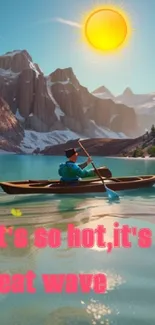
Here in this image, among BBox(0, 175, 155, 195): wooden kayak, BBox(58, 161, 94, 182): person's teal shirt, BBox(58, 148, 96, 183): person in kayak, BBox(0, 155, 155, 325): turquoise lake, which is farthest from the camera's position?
BBox(58, 161, 94, 182): person's teal shirt

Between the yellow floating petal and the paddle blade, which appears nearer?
the yellow floating petal

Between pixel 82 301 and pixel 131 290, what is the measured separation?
36.6 inches

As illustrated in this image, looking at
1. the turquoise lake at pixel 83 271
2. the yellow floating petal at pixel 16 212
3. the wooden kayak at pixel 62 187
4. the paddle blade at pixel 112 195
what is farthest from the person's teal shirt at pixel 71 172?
the turquoise lake at pixel 83 271

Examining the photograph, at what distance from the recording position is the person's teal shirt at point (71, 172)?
16422 millimetres

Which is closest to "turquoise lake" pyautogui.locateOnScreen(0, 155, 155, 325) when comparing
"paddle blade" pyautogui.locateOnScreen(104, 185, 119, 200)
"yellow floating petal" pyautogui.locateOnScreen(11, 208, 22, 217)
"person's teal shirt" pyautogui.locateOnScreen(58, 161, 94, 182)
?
"yellow floating petal" pyautogui.locateOnScreen(11, 208, 22, 217)

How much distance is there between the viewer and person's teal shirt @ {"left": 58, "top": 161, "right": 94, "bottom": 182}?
16.4 metres

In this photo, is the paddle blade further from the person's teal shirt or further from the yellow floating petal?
the yellow floating petal

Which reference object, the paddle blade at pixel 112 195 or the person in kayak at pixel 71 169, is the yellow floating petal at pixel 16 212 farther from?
the paddle blade at pixel 112 195

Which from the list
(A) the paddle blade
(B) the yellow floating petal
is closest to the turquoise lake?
(B) the yellow floating petal

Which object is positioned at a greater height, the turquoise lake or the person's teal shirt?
the person's teal shirt

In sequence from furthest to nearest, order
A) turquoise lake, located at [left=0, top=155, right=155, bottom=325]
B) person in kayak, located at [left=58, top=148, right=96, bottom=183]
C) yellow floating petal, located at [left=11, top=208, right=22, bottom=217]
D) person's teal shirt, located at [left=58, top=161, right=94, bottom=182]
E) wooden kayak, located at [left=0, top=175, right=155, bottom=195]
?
1. person's teal shirt, located at [left=58, top=161, right=94, bottom=182]
2. person in kayak, located at [left=58, top=148, right=96, bottom=183]
3. wooden kayak, located at [left=0, top=175, right=155, bottom=195]
4. yellow floating petal, located at [left=11, top=208, right=22, bottom=217]
5. turquoise lake, located at [left=0, top=155, right=155, bottom=325]

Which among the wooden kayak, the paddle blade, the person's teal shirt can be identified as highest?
the person's teal shirt

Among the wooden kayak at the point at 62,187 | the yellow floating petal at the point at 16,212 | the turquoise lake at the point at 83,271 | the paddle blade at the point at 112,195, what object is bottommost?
the turquoise lake at the point at 83,271

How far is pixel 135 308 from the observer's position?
16.6ft
